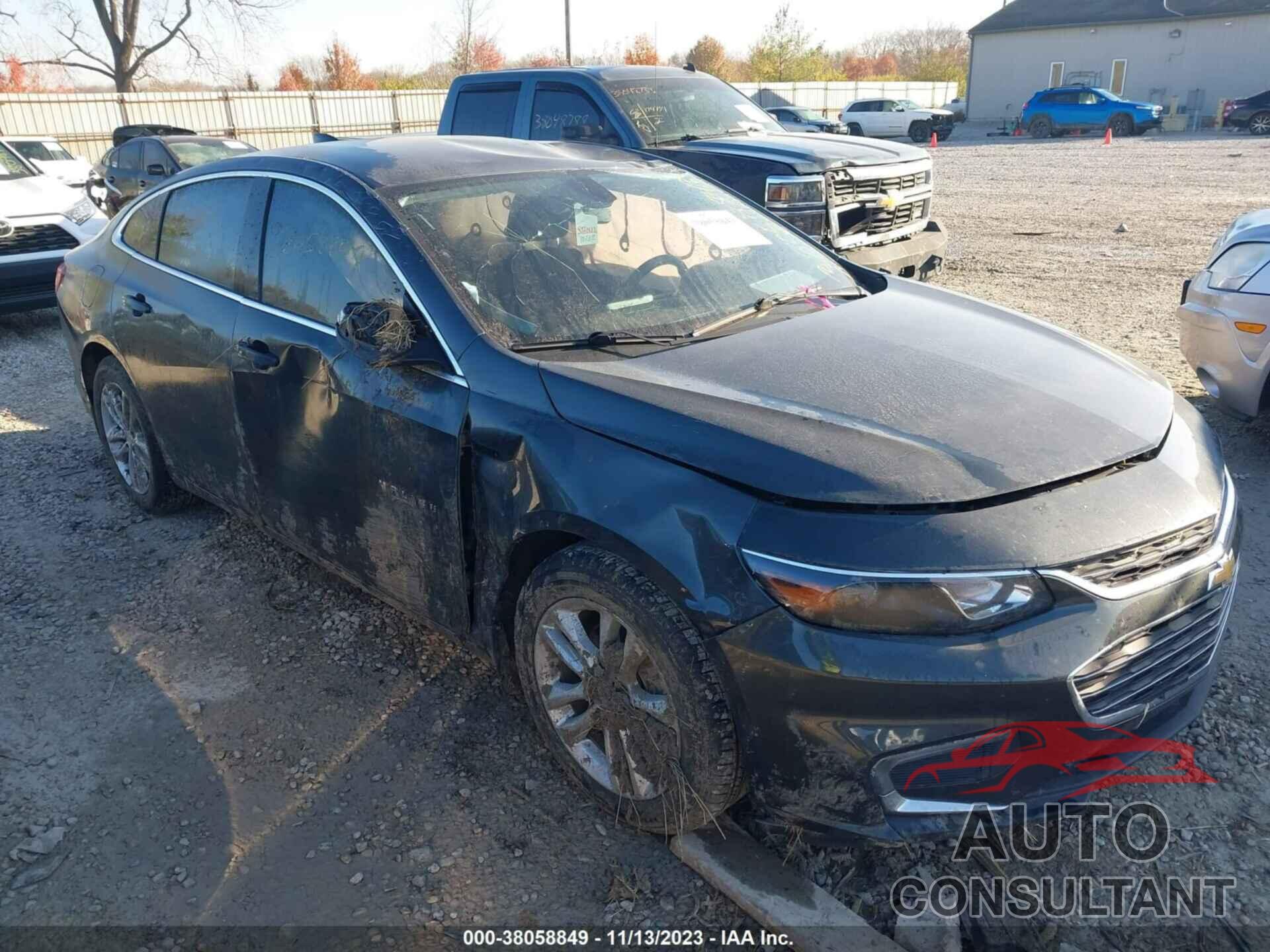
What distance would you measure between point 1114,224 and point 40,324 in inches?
503

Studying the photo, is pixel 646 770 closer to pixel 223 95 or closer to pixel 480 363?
pixel 480 363

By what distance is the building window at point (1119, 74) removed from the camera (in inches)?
1693

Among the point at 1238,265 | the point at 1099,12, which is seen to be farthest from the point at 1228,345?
the point at 1099,12

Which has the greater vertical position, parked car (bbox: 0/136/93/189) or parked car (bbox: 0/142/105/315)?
parked car (bbox: 0/136/93/189)

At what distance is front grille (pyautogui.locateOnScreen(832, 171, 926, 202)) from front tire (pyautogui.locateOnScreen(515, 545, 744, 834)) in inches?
213

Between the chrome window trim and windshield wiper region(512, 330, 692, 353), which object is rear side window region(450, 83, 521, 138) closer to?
the chrome window trim

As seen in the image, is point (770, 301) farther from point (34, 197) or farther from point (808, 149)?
point (34, 197)

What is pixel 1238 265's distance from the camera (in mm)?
4652

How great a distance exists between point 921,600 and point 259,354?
8.02 ft

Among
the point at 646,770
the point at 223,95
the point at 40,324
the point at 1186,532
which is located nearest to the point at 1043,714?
the point at 1186,532

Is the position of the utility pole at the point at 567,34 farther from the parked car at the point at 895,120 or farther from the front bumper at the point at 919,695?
the front bumper at the point at 919,695

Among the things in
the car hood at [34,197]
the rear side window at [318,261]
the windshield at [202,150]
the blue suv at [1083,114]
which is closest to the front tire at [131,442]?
the rear side window at [318,261]

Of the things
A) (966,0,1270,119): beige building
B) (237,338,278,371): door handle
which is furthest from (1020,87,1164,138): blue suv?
(237,338,278,371): door handle

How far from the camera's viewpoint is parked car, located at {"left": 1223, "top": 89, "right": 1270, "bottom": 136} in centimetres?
3091
